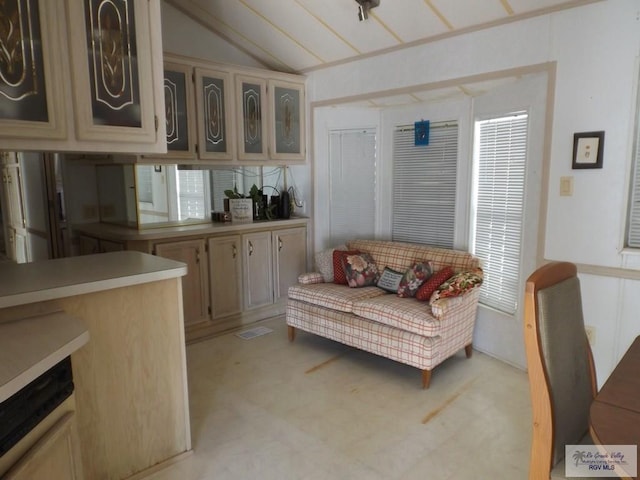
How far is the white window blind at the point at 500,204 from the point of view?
3.07 meters

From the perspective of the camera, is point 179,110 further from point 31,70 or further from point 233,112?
point 31,70

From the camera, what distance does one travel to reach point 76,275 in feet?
6.14

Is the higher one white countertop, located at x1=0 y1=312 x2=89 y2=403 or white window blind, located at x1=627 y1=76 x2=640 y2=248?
white window blind, located at x1=627 y1=76 x2=640 y2=248

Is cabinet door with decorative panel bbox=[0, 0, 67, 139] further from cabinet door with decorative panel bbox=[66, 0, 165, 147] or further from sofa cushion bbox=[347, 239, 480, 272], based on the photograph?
sofa cushion bbox=[347, 239, 480, 272]

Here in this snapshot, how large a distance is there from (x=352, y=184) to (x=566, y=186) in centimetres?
207

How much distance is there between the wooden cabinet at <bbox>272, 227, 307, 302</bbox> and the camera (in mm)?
4270

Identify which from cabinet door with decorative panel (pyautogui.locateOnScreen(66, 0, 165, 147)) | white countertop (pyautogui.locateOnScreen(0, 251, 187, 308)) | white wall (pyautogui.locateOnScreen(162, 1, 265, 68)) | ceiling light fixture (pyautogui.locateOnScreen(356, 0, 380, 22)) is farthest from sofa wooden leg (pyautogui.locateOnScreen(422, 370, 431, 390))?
white wall (pyautogui.locateOnScreen(162, 1, 265, 68))

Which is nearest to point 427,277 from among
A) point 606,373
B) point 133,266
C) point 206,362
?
point 606,373

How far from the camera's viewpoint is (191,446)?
7.41ft

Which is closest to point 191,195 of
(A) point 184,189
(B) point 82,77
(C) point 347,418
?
(A) point 184,189

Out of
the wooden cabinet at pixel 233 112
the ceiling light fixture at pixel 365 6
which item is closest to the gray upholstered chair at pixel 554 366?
the ceiling light fixture at pixel 365 6

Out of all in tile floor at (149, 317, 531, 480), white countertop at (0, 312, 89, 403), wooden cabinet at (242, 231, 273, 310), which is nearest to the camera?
white countertop at (0, 312, 89, 403)

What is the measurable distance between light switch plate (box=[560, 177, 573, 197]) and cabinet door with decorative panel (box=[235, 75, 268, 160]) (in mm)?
2522

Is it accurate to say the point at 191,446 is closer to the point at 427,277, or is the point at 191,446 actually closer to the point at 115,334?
the point at 115,334
